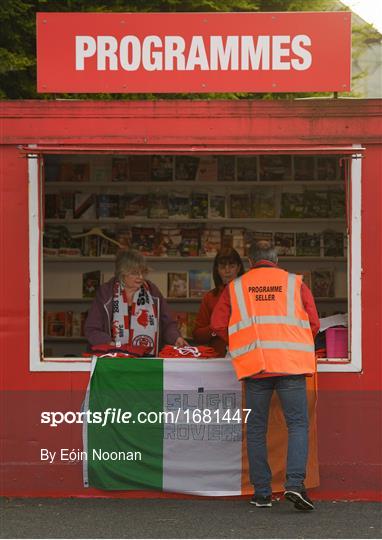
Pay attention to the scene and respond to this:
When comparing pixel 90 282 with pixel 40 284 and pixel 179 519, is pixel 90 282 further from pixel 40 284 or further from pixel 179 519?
pixel 179 519

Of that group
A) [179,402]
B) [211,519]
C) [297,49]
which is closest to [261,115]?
[297,49]

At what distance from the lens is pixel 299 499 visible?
6.74 metres

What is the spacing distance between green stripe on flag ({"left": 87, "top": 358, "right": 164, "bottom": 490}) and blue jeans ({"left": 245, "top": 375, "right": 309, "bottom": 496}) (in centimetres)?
65

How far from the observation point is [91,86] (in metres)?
7.18

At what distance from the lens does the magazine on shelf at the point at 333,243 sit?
31.4 ft

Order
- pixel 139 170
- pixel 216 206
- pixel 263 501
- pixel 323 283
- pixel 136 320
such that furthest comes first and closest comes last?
pixel 323 283 → pixel 216 206 → pixel 139 170 → pixel 136 320 → pixel 263 501

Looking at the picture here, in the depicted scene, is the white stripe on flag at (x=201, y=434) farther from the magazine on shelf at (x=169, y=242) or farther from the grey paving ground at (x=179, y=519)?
the magazine on shelf at (x=169, y=242)

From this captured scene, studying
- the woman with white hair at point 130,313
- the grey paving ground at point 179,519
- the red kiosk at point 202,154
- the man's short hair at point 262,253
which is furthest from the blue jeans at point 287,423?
the woman with white hair at point 130,313

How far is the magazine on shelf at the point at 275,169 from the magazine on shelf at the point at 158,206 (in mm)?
845

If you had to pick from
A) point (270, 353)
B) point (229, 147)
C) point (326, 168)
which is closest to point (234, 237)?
point (326, 168)

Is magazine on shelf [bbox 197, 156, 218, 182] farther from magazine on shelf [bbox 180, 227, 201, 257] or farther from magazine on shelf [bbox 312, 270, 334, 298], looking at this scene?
magazine on shelf [bbox 312, 270, 334, 298]

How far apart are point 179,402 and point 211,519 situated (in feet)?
2.81

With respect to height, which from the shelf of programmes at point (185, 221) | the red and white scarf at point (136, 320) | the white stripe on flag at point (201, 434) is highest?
the shelf of programmes at point (185, 221)

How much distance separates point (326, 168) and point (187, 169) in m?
1.16
